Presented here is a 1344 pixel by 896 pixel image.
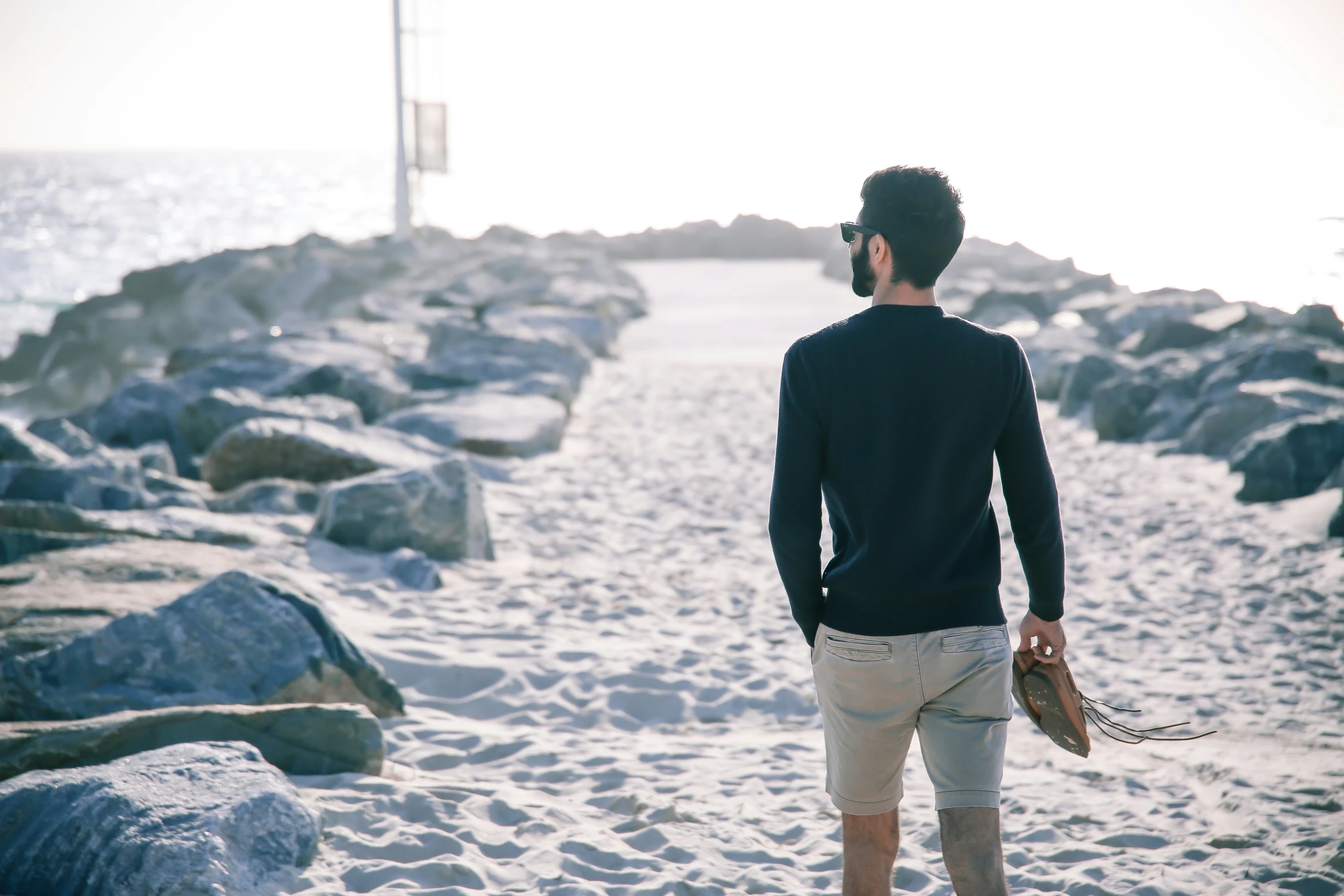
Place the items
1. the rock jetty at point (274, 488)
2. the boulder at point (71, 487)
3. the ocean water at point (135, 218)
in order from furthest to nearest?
the ocean water at point (135, 218) → the boulder at point (71, 487) → the rock jetty at point (274, 488)

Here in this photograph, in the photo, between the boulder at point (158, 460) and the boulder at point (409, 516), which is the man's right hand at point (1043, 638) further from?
the boulder at point (158, 460)

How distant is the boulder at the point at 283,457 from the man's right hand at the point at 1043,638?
19.4ft

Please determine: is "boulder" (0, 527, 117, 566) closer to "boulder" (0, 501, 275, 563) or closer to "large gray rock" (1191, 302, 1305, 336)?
"boulder" (0, 501, 275, 563)

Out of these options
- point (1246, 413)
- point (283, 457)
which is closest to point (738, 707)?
point (283, 457)

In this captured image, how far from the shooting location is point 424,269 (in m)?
22.5

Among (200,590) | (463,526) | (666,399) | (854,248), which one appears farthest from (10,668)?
(666,399)

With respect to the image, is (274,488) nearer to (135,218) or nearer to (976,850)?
(976,850)

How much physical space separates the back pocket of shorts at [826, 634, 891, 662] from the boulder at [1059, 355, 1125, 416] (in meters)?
9.51

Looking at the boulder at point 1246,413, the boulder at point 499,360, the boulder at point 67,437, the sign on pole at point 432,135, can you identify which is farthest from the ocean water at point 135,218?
the boulder at point 1246,413

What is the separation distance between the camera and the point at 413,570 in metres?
6.14

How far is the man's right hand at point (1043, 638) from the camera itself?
2.35m

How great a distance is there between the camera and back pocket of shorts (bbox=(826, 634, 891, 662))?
7.30ft

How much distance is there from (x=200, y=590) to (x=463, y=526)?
7.83ft

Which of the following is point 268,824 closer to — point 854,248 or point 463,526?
point 854,248
